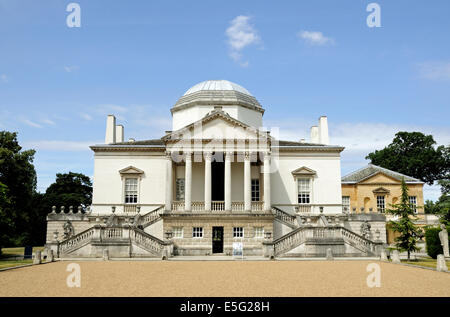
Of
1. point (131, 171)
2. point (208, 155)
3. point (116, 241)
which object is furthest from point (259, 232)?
point (131, 171)

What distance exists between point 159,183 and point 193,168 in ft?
10.9

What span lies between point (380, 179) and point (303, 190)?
14.0m

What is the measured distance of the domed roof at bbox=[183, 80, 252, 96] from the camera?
40.4 metres

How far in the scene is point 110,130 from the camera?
39.2 m

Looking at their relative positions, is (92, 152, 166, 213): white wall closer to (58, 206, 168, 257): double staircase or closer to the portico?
the portico

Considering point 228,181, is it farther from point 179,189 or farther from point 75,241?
point 75,241

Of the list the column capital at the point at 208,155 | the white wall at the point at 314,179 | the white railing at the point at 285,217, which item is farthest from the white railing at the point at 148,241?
the white wall at the point at 314,179

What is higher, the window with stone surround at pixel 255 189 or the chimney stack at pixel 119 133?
the chimney stack at pixel 119 133

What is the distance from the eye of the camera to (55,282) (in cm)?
1462

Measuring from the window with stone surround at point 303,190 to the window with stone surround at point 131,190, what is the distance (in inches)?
568

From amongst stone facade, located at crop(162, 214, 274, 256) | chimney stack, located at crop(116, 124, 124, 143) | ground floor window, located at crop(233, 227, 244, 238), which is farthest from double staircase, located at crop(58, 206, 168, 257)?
chimney stack, located at crop(116, 124, 124, 143)

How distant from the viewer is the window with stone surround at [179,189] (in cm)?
3394

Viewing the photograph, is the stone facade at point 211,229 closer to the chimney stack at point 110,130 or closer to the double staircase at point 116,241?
the double staircase at point 116,241

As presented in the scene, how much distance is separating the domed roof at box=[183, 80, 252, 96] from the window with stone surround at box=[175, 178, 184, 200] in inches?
429
